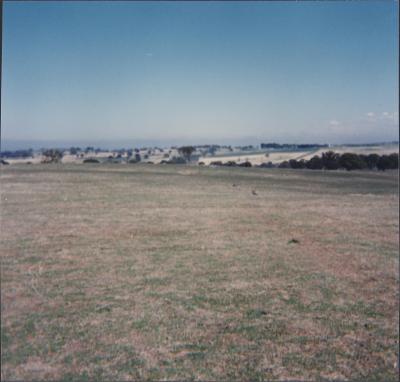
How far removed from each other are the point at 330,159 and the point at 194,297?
26564 millimetres

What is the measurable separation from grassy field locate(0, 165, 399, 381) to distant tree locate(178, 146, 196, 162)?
45.6 m

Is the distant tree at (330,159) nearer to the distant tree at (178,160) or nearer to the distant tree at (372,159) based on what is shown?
the distant tree at (372,159)

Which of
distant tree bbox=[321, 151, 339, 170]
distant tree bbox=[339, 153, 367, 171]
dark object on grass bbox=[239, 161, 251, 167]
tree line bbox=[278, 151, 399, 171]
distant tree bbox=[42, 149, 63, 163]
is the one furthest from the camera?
distant tree bbox=[42, 149, 63, 163]

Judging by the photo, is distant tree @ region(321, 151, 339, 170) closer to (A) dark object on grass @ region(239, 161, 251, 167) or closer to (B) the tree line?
(B) the tree line

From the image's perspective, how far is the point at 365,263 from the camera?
403 inches

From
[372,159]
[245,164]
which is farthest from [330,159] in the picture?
[245,164]

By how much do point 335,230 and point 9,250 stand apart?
1188cm

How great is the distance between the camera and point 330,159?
30766 mm

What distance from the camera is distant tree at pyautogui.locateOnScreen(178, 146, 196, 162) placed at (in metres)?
60.9

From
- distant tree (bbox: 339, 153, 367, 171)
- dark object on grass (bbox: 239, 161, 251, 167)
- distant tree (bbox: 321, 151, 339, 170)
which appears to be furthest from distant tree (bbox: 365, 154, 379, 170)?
dark object on grass (bbox: 239, 161, 251, 167)

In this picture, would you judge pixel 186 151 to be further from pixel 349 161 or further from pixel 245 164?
pixel 349 161

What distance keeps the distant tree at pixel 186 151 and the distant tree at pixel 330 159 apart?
102 ft

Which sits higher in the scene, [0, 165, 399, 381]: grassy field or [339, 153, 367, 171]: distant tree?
[339, 153, 367, 171]: distant tree

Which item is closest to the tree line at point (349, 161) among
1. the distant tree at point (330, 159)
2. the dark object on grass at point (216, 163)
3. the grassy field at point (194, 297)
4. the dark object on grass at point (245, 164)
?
the distant tree at point (330, 159)
